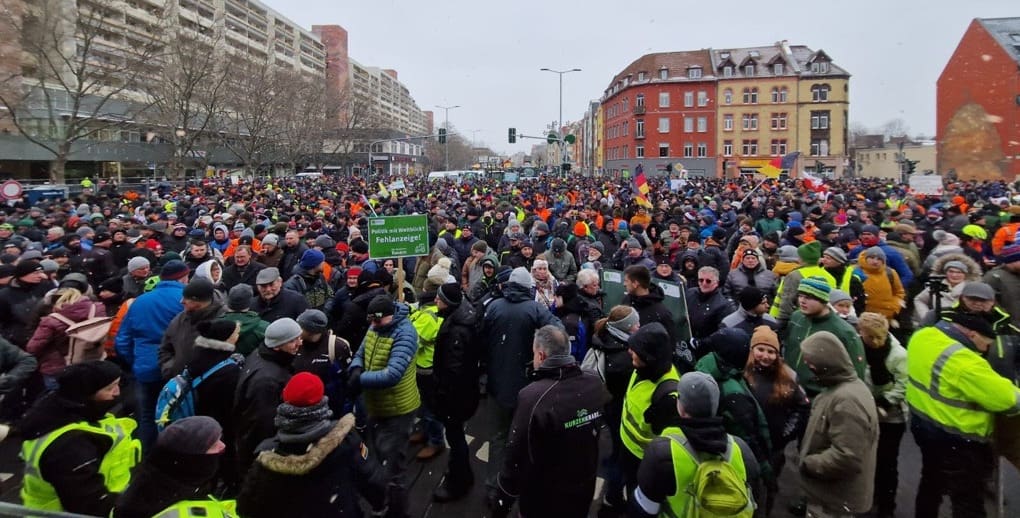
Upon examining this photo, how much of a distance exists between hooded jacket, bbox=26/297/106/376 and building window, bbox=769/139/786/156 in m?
67.5

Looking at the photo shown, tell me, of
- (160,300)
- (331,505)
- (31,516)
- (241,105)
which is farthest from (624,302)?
(241,105)

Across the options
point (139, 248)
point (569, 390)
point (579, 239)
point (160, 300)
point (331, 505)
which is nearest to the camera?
point (331, 505)

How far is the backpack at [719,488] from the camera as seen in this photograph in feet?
8.30

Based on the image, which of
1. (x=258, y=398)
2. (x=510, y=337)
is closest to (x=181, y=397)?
(x=258, y=398)

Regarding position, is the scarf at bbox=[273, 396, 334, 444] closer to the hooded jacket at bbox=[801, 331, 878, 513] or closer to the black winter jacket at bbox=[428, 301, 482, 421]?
the black winter jacket at bbox=[428, 301, 482, 421]

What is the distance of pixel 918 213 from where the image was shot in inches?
489

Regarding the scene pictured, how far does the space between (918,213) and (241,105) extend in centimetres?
4537

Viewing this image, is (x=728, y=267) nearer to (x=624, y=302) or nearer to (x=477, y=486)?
(x=624, y=302)

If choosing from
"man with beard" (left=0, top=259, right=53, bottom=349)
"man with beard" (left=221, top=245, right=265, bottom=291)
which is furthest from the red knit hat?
"man with beard" (left=221, top=245, right=265, bottom=291)

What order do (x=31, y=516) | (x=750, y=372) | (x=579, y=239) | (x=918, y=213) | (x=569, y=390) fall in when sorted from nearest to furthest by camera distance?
(x=31, y=516) → (x=569, y=390) → (x=750, y=372) → (x=579, y=239) → (x=918, y=213)

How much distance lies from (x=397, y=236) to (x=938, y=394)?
5.67m

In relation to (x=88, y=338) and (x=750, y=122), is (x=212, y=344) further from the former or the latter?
(x=750, y=122)

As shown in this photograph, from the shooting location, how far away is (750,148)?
6431cm

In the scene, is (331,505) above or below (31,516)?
below
